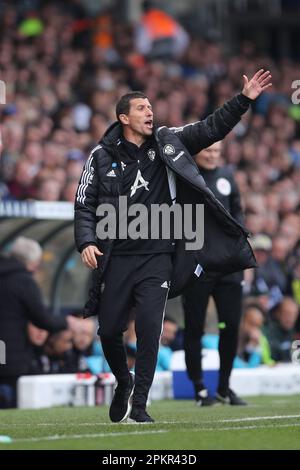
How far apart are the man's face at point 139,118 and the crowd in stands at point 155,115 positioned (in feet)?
15.8

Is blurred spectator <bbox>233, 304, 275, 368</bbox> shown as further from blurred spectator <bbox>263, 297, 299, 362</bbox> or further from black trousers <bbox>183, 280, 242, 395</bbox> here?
black trousers <bbox>183, 280, 242, 395</bbox>

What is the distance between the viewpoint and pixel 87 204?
994 cm

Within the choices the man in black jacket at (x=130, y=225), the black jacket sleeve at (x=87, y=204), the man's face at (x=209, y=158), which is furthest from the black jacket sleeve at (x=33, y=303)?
the black jacket sleeve at (x=87, y=204)

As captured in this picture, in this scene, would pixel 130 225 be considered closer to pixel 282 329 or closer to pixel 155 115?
pixel 282 329

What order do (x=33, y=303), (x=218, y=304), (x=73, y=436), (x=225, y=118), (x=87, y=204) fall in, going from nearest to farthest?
(x=73, y=436) → (x=225, y=118) → (x=87, y=204) → (x=218, y=304) → (x=33, y=303)

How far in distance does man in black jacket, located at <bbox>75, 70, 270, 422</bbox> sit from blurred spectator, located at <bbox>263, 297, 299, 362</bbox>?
7.26 meters

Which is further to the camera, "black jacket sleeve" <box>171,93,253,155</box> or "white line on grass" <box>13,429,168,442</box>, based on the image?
"black jacket sleeve" <box>171,93,253,155</box>

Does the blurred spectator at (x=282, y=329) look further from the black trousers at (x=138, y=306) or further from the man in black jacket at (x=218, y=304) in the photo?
the black trousers at (x=138, y=306)

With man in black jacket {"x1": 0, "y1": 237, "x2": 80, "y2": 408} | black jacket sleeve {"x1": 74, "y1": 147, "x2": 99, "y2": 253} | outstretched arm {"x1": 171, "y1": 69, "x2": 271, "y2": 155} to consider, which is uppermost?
outstretched arm {"x1": 171, "y1": 69, "x2": 271, "y2": 155}

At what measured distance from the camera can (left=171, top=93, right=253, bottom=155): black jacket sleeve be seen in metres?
9.80

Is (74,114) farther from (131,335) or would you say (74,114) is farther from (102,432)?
(102,432)

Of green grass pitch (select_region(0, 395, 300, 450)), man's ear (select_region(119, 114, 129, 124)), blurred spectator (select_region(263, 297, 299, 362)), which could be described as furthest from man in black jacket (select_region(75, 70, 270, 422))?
blurred spectator (select_region(263, 297, 299, 362))

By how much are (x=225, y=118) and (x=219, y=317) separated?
10.1 ft

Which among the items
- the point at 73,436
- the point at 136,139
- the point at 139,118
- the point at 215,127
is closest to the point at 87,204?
the point at 136,139
